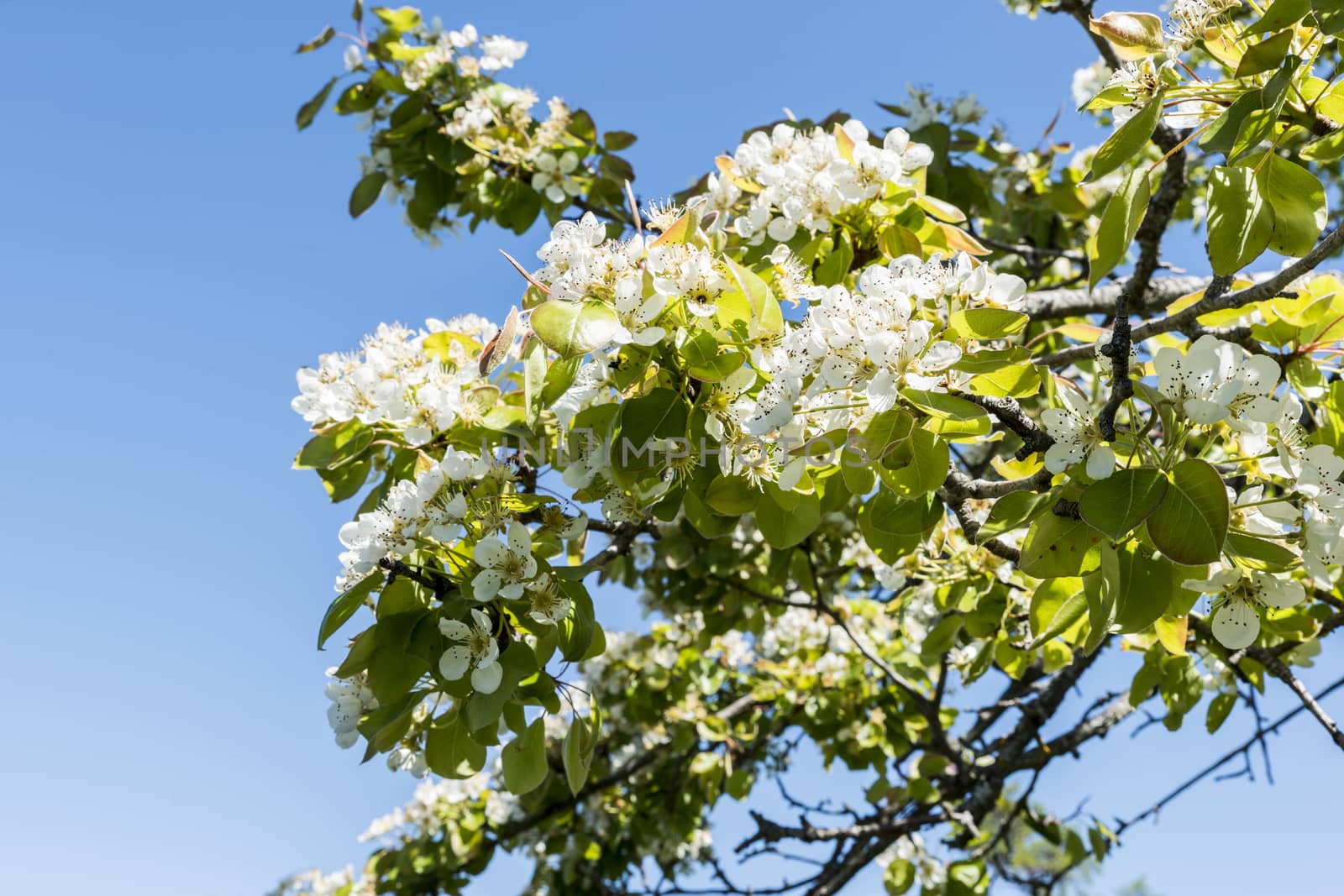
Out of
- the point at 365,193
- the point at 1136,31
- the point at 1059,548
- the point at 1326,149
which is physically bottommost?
the point at 1059,548

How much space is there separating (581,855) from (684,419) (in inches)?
173

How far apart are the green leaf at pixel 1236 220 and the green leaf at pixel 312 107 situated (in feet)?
11.9

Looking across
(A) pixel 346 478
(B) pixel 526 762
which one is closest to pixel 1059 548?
(B) pixel 526 762

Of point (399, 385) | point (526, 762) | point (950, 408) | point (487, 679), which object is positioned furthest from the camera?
point (399, 385)

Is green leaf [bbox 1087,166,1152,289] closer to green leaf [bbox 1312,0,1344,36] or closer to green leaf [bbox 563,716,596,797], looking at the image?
green leaf [bbox 1312,0,1344,36]

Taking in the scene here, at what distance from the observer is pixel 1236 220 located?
154cm

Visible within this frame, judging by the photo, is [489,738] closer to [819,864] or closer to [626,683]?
[819,864]

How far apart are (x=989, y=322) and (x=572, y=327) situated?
0.64 metres

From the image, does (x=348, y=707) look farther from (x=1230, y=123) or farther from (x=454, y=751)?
(x=1230, y=123)

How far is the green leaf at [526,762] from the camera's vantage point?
6.07ft

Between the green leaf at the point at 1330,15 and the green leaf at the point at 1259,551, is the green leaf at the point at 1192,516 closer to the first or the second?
the green leaf at the point at 1259,551

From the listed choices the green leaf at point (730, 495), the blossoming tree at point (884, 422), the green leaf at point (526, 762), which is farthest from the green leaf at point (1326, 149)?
the green leaf at point (526, 762)

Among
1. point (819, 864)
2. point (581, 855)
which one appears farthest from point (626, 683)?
point (819, 864)

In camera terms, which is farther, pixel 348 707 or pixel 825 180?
pixel 825 180
